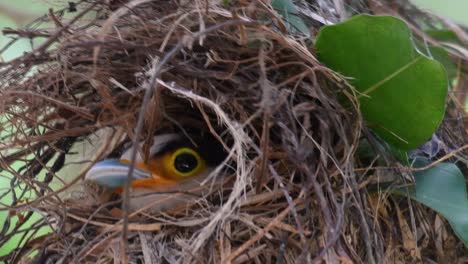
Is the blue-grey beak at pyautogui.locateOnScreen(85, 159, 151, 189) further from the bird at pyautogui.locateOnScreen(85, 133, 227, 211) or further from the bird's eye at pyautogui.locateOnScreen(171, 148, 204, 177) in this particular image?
the bird's eye at pyautogui.locateOnScreen(171, 148, 204, 177)

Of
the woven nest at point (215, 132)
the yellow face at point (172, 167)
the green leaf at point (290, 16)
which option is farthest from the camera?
the yellow face at point (172, 167)

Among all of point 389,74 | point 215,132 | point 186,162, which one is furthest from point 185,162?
point 389,74

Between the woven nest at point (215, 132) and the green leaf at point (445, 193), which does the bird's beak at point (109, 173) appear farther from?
the green leaf at point (445, 193)

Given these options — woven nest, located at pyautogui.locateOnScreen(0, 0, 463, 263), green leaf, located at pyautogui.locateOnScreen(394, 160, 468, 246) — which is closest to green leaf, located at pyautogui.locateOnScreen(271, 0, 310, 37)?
woven nest, located at pyautogui.locateOnScreen(0, 0, 463, 263)

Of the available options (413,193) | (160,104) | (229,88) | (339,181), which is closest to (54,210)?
(160,104)

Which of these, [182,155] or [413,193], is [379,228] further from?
[182,155]

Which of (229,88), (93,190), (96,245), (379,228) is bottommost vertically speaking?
(93,190)

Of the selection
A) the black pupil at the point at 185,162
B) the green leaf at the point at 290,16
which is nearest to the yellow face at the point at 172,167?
the black pupil at the point at 185,162
